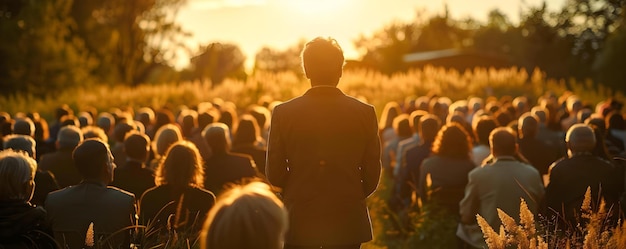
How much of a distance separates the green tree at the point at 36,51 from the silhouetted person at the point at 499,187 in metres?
34.9

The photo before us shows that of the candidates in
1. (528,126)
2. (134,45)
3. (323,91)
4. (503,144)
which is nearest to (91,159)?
(323,91)

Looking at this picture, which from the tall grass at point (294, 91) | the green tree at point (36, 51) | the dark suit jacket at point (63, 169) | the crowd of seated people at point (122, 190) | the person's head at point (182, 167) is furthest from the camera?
the green tree at point (36, 51)

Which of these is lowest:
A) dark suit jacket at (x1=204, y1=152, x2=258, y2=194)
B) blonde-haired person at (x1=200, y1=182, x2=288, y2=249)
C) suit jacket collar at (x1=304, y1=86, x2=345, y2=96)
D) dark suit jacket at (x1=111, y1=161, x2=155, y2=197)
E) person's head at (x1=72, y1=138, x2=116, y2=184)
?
dark suit jacket at (x1=204, y1=152, x2=258, y2=194)

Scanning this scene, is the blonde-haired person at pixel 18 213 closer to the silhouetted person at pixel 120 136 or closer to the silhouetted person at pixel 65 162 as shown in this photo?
Result: the silhouetted person at pixel 65 162

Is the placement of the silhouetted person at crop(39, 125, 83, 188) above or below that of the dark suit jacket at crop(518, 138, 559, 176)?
above

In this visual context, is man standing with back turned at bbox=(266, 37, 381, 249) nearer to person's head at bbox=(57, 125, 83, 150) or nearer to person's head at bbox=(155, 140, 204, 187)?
person's head at bbox=(155, 140, 204, 187)

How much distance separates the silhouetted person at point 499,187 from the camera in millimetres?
9203

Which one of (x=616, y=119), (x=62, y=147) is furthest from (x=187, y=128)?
(x=616, y=119)

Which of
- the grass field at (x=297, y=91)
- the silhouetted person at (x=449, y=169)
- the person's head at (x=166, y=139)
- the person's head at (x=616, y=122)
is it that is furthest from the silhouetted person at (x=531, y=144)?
the grass field at (x=297, y=91)

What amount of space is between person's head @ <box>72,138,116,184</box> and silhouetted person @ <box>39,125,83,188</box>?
3.64 meters

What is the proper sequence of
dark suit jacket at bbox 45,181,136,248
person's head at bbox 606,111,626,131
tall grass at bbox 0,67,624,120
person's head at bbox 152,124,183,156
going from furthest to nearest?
1. tall grass at bbox 0,67,624,120
2. person's head at bbox 606,111,626,131
3. person's head at bbox 152,124,183,156
4. dark suit jacket at bbox 45,181,136,248

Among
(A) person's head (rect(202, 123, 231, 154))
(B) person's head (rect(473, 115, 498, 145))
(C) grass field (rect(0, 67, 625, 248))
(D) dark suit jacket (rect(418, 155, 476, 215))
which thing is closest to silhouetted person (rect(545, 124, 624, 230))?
(D) dark suit jacket (rect(418, 155, 476, 215))

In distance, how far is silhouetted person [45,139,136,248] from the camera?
7230 millimetres

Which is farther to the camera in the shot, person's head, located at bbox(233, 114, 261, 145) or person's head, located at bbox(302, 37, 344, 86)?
person's head, located at bbox(233, 114, 261, 145)
